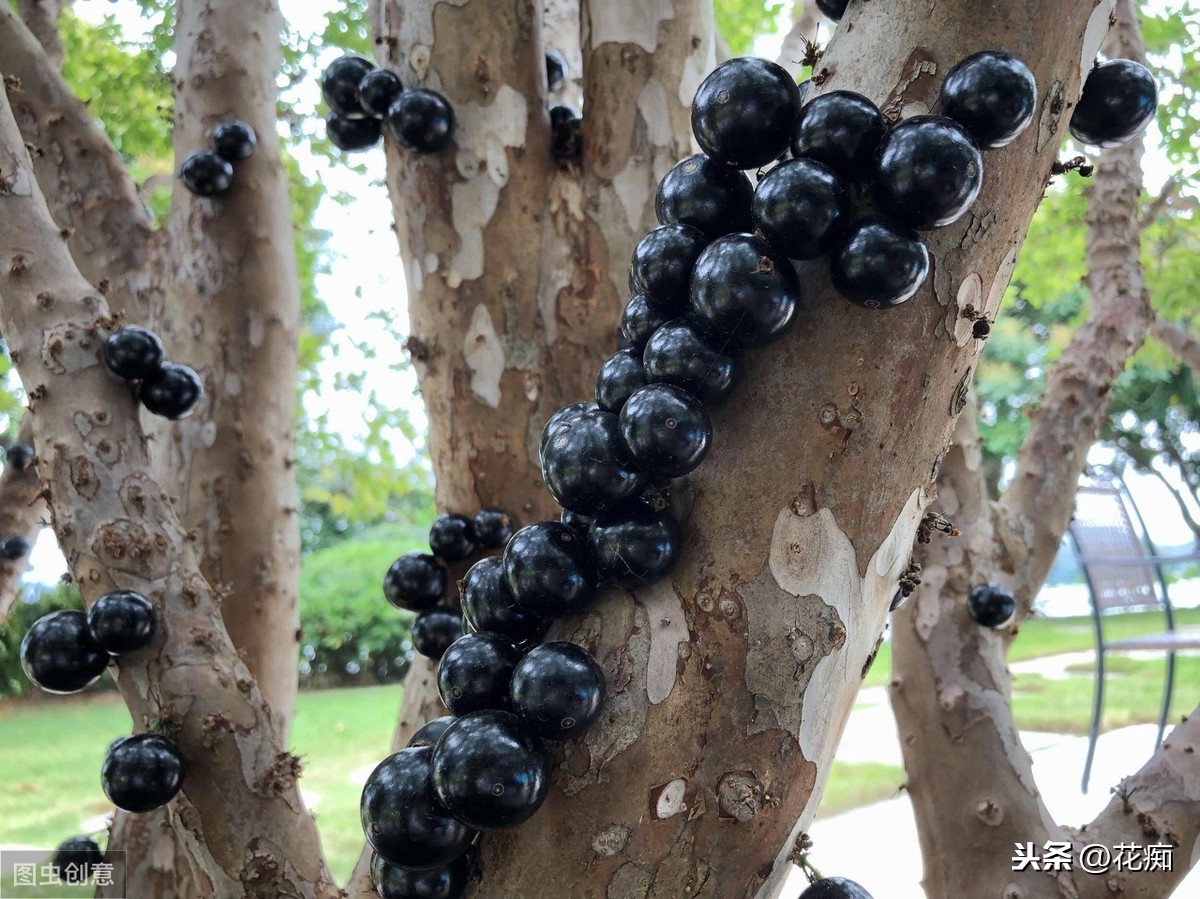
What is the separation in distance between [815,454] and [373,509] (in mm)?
4551

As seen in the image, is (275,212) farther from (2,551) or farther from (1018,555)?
(1018,555)

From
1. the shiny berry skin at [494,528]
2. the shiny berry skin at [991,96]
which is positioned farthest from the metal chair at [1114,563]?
the shiny berry skin at [991,96]

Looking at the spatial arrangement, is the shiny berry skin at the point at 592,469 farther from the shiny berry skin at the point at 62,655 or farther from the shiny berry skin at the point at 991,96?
the shiny berry skin at the point at 62,655

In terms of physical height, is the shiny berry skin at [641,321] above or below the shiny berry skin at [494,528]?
below

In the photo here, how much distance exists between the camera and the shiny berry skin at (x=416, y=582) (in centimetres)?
203

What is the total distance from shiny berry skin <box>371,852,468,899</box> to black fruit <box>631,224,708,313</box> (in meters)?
0.79

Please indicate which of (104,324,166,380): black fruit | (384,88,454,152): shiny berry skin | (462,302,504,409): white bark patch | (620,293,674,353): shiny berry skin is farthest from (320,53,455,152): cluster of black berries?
(620,293,674,353): shiny berry skin

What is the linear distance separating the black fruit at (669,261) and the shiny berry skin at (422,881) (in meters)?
0.79

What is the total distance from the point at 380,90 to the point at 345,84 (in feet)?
0.65

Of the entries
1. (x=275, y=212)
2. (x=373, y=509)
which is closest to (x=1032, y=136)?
(x=275, y=212)

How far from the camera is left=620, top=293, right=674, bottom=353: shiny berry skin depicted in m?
1.25

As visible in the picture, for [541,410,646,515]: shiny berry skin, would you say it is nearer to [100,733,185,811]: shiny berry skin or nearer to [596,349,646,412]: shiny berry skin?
[596,349,646,412]: shiny berry skin

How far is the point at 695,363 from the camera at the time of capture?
3.65 ft

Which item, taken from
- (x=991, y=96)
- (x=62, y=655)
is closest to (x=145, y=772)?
(x=62, y=655)
